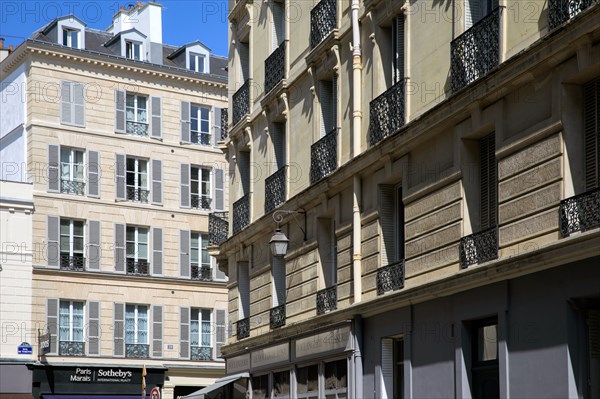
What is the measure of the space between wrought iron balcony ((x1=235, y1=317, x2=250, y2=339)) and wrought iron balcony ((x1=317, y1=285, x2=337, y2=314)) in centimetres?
534

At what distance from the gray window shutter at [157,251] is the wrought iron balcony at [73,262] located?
2730mm

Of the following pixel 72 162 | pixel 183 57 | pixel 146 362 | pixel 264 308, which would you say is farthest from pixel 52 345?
pixel 264 308

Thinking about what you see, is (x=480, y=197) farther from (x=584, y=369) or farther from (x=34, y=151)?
(x=34, y=151)

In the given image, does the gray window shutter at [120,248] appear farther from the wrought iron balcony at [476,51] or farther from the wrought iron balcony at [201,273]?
the wrought iron balcony at [476,51]

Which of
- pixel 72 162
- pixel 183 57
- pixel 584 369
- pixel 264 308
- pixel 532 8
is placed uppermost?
pixel 183 57

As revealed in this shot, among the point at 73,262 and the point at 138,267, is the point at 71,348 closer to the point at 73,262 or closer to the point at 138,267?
the point at 73,262

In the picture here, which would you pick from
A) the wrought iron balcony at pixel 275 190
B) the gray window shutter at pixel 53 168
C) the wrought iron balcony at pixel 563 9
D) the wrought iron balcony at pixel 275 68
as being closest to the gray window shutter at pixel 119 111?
the gray window shutter at pixel 53 168

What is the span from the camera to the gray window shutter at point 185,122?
44.2m

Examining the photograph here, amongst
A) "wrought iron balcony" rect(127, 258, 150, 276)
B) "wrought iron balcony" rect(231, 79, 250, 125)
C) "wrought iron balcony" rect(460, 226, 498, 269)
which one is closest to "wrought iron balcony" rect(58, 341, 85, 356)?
"wrought iron balcony" rect(127, 258, 150, 276)

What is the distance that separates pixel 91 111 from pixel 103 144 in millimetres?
1258

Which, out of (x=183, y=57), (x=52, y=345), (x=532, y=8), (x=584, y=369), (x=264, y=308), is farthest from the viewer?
(x=183, y=57)

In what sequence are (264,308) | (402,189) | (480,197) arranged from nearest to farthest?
(480,197) < (402,189) < (264,308)

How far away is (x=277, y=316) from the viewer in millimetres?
24219

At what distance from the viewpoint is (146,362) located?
41.6 metres
